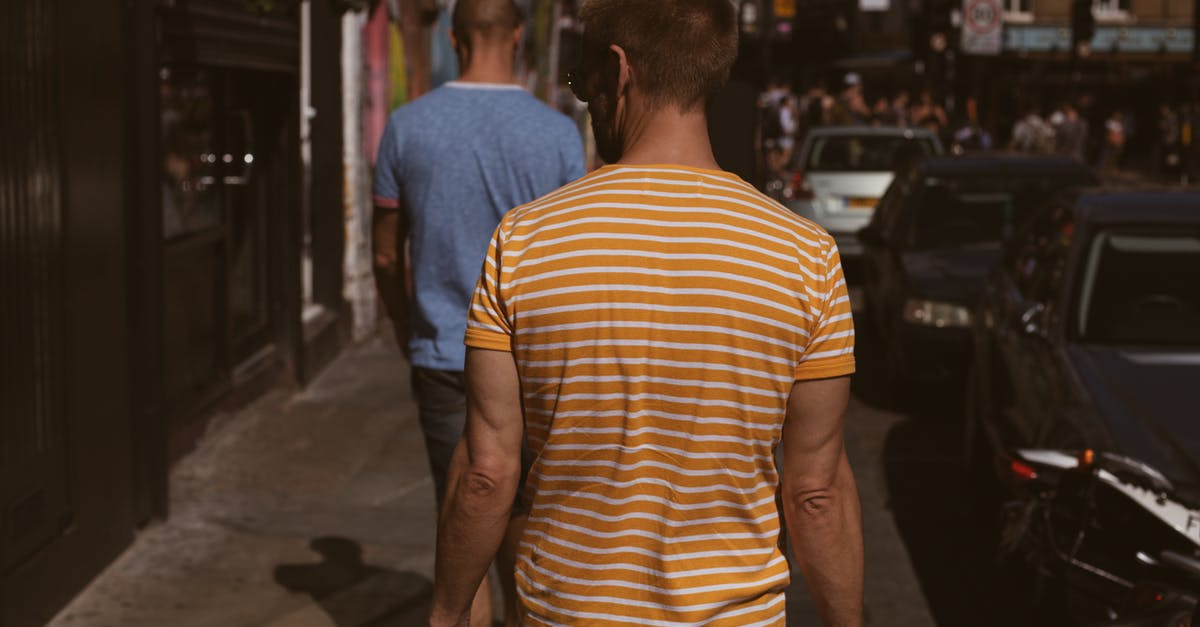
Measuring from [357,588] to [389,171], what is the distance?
2.25 metres

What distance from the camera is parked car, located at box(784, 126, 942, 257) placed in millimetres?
19203

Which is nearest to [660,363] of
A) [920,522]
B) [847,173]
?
[920,522]

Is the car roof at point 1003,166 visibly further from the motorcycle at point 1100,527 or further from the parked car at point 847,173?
the motorcycle at point 1100,527

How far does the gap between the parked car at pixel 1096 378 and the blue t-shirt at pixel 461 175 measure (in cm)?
186

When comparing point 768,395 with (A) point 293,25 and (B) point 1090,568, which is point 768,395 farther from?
(A) point 293,25

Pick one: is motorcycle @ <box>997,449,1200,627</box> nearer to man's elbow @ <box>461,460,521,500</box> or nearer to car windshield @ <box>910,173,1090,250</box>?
man's elbow @ <box>461,460,521,500</box>

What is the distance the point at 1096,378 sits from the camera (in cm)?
629

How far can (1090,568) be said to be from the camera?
208 inches

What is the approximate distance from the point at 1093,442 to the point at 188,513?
12.4 feet

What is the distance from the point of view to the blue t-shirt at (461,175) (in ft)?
15.2

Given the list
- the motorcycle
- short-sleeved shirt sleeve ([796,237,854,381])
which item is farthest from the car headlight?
short-sleeved shirt sleeve ([796,237,854,381])

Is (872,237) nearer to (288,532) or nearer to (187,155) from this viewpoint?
(187,155)

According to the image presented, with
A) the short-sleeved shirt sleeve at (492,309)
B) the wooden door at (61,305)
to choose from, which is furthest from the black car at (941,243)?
A: the short-sleeved shirt sleeve at (492,309)

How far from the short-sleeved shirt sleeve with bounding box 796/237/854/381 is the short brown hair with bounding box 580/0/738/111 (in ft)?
1.01
